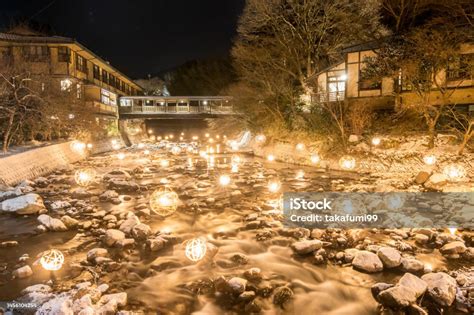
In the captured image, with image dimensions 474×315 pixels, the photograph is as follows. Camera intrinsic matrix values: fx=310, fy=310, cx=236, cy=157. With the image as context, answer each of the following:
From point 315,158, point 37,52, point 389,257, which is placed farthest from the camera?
point 37,52

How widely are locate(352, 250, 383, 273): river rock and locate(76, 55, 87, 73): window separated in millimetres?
33914

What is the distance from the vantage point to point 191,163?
75.1 ft

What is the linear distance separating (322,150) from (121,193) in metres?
12.1

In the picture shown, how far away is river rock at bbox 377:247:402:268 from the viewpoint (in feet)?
21.1

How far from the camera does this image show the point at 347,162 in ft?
55.1

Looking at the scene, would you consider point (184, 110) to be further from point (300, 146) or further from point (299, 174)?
point (299, 174)

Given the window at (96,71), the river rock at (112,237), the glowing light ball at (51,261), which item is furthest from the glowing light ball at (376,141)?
the window at (96,71)

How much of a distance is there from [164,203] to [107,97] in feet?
104

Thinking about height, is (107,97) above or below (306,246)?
above

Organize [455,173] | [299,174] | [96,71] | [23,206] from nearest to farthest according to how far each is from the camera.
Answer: [23,206]
[455,173]
[299,174]
[96,71]

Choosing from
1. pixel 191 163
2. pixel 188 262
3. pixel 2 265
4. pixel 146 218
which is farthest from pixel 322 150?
pixel 2 265

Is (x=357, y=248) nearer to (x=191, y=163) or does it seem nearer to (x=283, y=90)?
(x=191, y=163)

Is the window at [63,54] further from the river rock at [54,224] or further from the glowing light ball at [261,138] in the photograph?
the river rock at [54,224]

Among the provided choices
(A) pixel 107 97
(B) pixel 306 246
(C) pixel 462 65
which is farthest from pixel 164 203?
(A) pixel 107 97
